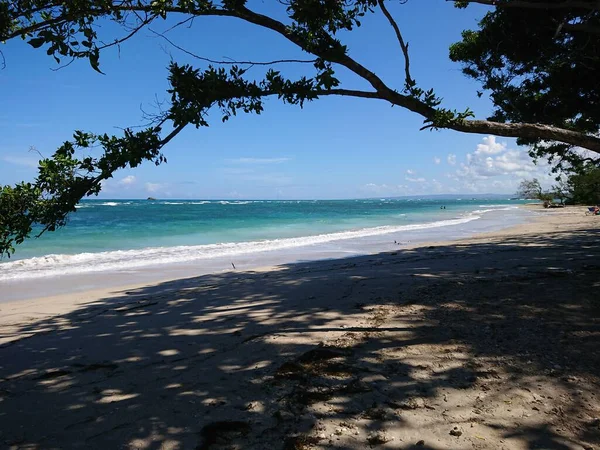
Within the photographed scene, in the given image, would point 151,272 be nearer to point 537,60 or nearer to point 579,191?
point 537,60

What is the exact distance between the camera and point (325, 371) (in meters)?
3.34

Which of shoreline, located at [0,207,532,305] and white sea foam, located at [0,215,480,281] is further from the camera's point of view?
white sea foam, located at [0,215,480,281]

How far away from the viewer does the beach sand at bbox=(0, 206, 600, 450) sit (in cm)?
258

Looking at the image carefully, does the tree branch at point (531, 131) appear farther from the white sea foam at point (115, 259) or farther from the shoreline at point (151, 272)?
the white sea foam at point (115, 259)

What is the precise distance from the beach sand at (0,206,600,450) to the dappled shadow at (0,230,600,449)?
0.05 ft

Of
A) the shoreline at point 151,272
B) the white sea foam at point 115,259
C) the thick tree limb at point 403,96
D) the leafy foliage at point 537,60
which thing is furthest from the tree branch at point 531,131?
the white sea foam at point 115,259

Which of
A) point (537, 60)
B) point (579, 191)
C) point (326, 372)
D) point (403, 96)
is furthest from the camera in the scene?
point (579, 191)

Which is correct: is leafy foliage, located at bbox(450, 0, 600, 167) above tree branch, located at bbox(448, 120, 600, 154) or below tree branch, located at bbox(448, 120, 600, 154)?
above

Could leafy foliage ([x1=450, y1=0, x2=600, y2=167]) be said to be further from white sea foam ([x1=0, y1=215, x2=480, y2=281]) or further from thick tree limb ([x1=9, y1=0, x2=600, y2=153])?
white sea foam ([x1=0, y1=215, x2=480, y2=281])

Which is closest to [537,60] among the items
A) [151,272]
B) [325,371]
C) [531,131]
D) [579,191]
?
[531,131]

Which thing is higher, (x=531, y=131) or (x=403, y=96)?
(x=403, y=96)

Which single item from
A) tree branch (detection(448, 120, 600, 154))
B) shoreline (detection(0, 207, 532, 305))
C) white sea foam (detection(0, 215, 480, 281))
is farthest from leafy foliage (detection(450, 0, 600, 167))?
white sea foam (detection(0, 215, 480, 281))

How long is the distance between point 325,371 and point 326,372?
21mm

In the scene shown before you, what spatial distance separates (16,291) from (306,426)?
9180 millimetres
